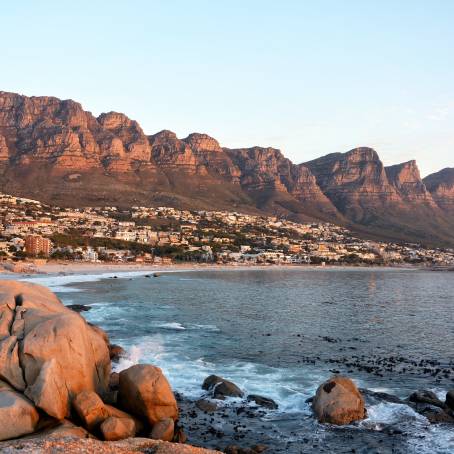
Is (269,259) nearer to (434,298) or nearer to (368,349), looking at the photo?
(434,298)

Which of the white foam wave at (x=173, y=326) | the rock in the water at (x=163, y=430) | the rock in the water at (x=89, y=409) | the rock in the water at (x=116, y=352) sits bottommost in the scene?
the white foam wave at (x=173, y=326)

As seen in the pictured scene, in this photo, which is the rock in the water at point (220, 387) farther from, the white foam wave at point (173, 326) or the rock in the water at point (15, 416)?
the white foam wave at point (173, 326)

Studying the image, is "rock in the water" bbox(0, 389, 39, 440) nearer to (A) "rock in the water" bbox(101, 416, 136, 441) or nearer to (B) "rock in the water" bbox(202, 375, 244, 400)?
(A) "rock in the water" bbox(101, 416, 136, 441)

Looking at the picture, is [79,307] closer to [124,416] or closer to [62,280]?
[124,416]

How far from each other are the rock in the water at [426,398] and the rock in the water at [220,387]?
9.10 m

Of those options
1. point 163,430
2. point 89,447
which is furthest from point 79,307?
point 89,447

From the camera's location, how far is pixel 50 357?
65.3 feet

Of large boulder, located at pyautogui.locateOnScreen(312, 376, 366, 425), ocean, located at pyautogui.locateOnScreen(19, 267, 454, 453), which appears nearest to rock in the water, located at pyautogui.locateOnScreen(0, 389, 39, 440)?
ocean, located at pyautogui.locateOnScreen(19, 267, 454, 453)

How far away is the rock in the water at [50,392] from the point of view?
727 inches

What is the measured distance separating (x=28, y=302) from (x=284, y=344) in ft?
75.1

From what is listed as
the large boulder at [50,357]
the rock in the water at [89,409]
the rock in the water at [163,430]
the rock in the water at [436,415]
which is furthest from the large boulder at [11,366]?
the rock in the water at [436,415]

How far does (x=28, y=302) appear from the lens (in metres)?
24.2

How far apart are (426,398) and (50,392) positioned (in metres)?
18.7

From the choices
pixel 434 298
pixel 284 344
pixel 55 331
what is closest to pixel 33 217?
pixel 434 298
